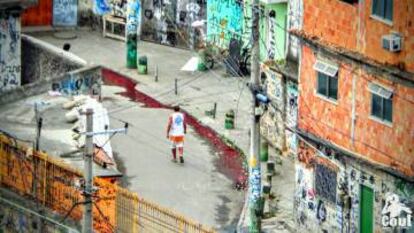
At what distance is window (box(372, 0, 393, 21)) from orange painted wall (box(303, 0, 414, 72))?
157 millimetres

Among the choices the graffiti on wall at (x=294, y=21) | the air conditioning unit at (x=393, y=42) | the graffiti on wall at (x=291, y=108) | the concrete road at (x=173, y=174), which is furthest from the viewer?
the graffiti on wall at (x=294, y=21)

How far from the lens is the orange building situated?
127 feet

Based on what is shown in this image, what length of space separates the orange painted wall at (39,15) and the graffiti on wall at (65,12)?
0.25m

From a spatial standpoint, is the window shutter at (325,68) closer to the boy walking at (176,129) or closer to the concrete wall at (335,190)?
the concrete wall at (335,190)

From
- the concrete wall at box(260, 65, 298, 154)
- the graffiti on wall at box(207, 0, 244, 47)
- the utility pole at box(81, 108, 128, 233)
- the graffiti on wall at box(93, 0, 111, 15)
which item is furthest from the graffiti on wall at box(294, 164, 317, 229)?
the graffiti on wall at box(93, 0, 111, 15)

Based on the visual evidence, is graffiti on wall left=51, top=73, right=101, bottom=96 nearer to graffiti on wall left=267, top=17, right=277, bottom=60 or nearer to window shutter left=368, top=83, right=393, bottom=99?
graffiti on wall left=267, top=17, right=277, bottom=60

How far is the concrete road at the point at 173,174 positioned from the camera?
146ft

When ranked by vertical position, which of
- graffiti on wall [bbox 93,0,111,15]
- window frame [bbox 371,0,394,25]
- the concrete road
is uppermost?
window frame [bbox 371,0,394,25]

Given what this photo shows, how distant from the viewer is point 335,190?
4156 centimetres

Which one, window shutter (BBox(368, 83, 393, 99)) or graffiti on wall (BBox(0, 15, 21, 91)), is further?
graffiti on wall (BBox(0, 15, 21, 91))

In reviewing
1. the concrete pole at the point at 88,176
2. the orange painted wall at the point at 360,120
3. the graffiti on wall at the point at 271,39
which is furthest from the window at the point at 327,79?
the graffiti on wall at the point at 271,39

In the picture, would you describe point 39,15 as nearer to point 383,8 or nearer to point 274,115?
point 274,115

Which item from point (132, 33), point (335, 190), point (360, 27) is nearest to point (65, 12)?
point (132, 33)

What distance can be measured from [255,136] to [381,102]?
330 centimetres
